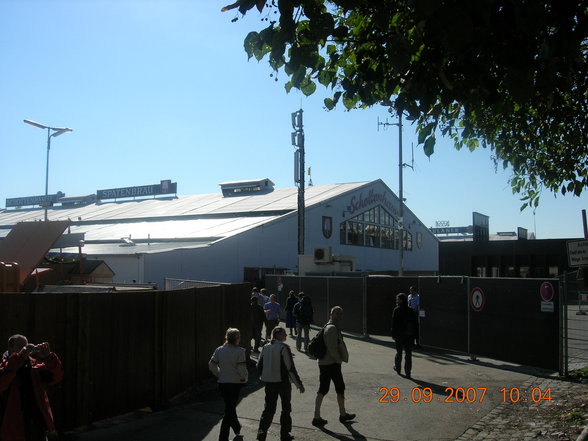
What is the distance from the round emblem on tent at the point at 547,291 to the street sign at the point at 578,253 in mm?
896

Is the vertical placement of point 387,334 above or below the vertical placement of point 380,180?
below

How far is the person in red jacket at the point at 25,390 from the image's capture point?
18.4 feet

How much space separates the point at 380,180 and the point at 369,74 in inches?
1780

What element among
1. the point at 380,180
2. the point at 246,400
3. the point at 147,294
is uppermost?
the point at 380,180

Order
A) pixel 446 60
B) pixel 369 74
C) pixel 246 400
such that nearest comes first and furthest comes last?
pixel 369 74 < pixel 446 60 < pixel 246 400

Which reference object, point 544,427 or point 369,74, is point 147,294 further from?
point 544,427

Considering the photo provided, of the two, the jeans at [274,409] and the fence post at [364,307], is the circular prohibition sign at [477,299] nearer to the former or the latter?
the fence post at [364,307]

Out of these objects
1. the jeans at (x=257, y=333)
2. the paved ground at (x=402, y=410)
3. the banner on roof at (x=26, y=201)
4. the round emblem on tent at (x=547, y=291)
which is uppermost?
the banner on roof at (x=26, y=201)

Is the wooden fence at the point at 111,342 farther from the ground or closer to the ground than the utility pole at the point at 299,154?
closer to the ground

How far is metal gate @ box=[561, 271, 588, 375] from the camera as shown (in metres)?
12.2

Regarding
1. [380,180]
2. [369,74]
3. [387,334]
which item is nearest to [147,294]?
[369,74]

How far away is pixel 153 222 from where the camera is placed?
47.6m

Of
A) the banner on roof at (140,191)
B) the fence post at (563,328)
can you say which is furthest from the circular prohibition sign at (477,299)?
the banner on roof at (140,191)

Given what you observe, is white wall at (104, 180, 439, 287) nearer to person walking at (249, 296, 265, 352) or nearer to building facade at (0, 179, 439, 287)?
building facade at (0, 179, 439, 287)
